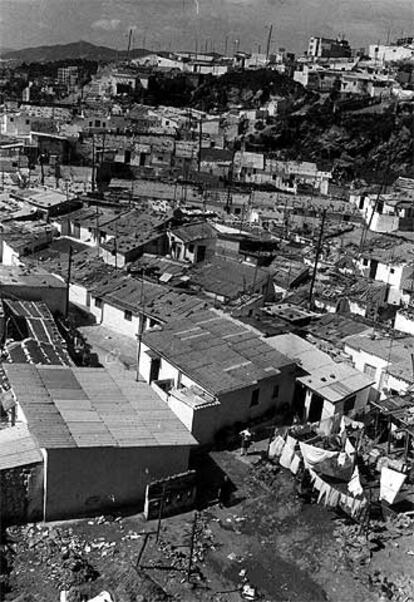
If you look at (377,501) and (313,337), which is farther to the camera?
(313,337)

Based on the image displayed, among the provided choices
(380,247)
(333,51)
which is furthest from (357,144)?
(333,51)

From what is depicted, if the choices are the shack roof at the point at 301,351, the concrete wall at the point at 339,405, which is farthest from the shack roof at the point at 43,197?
the concrete wall at the point at 339,405

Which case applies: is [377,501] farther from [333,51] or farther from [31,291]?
[333,51]

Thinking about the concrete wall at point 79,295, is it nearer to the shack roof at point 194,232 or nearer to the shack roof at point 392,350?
the shack roof at point 194,232

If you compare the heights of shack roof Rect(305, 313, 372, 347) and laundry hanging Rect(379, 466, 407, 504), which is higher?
shack roof Rect(305, 313, 372, 347)

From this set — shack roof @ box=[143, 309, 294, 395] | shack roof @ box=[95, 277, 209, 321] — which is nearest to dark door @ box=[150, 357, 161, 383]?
shack roof @ box=[143, 309, 294, 395]

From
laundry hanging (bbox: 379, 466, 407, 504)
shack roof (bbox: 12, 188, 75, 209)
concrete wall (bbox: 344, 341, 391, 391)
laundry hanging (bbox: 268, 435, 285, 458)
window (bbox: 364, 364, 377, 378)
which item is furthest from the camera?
shack roof (bbox: 12, 188, 75, 209)

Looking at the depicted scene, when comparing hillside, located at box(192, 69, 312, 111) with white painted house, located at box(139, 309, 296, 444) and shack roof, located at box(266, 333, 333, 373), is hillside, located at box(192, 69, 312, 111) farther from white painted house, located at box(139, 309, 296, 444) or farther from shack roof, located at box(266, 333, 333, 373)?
white painted house, located at box(139, 309, 296, 444)
